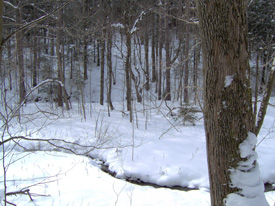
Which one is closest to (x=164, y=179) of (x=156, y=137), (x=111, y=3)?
(x=156, y=137)

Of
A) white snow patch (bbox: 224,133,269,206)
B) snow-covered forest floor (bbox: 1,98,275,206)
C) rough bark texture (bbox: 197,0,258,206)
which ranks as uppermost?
rough bark texture (bbox: 197,0,258,206)

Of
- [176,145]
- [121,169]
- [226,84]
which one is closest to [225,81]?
[226,84]

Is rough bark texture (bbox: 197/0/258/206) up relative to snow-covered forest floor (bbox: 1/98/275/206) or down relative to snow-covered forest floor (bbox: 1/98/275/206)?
up

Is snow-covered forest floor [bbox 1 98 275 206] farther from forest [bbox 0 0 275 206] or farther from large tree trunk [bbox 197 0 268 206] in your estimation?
large tree trunk [bbox 197 0 268 206]

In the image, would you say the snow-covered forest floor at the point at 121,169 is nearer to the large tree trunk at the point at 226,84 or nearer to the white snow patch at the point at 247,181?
the large tree trunk at the point at 226,84

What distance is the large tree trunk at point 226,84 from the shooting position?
174cm

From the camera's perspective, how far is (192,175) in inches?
227

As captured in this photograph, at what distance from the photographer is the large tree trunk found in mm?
1743

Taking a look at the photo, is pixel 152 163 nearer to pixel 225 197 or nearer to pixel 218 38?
pixel 225 197

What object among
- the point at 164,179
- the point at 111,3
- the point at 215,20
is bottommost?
the point at 164,179

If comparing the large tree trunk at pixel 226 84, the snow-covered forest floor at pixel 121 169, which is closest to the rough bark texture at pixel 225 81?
the large tree trunk at pixel 226 84

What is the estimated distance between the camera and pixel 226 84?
1769 millimetres

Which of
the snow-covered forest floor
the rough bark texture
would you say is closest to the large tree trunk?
the rough bark texture

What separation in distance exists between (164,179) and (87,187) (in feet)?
6.39
